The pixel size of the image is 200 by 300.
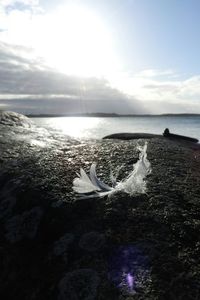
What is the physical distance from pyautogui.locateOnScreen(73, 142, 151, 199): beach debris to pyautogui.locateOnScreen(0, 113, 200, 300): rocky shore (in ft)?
0.33

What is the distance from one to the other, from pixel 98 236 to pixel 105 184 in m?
1.21

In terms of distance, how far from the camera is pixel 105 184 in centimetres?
515

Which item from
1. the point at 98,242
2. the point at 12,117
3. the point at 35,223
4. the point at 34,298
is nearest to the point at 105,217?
the point at 98,242

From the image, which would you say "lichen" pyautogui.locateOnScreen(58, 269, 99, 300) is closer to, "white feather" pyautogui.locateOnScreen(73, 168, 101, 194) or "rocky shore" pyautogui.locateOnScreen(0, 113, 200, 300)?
"rocky shore" pyautogui.locateOnScreen(0, 113, 200, 300)

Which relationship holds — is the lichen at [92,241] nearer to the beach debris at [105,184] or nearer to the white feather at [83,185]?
the beach debris at [105,184]

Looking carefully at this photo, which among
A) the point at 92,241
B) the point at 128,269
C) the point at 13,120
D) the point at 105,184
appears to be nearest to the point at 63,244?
the point at 92,241

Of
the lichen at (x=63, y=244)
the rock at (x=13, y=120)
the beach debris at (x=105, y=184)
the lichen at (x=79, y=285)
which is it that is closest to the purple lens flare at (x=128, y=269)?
the lichen at (x=79, y=285)

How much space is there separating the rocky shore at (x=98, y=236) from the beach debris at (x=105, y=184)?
0.10 m

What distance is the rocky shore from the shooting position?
3457mm

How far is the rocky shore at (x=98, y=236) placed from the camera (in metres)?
3.46

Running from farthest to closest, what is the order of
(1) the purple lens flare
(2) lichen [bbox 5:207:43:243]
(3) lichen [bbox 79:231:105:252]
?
(2) lichen [bbox 5:207:43:243], (3) lichen [bbox 79:231:105:252], (1) the purple lens flare

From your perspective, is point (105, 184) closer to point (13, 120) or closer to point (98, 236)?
point (98, 236)

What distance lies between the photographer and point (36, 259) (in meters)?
4.03

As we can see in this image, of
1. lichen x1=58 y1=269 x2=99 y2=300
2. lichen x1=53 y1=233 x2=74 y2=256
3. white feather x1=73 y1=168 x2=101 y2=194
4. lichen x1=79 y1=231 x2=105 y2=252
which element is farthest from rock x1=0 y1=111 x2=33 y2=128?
lichen x1=58 y1=269 x2=99 y2=300
